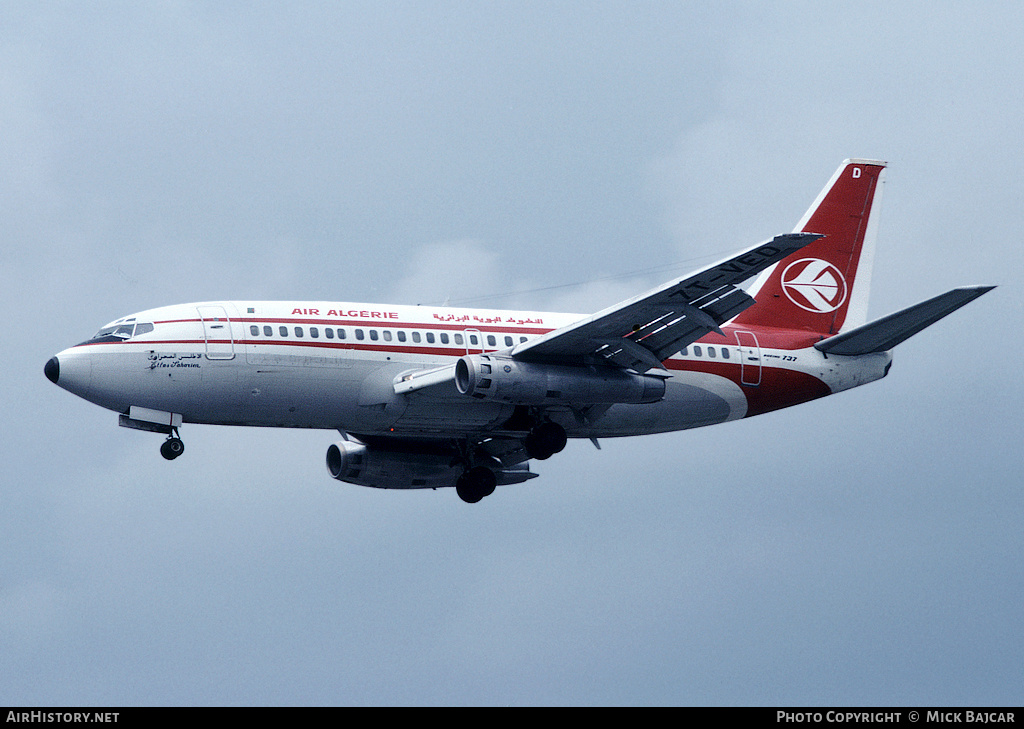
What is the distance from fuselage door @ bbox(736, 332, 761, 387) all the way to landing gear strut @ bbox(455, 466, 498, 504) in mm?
8152

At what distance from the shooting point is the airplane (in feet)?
129

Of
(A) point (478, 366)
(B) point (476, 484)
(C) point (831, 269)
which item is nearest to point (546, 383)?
(A) point (478, 366)

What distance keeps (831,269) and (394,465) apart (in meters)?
14.7

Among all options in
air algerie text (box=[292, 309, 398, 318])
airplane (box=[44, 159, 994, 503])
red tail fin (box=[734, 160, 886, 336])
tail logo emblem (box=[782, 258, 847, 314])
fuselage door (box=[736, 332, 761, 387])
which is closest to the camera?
airplane (box=[44, 159, 994, 503])

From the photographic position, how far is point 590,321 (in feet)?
129

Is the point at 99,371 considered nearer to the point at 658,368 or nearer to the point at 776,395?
the point at 658,368

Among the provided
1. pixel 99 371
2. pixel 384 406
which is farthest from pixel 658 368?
pixel 99 371

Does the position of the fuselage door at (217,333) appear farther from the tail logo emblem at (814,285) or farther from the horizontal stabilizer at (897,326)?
the horizontal stabilizer at (897,326)

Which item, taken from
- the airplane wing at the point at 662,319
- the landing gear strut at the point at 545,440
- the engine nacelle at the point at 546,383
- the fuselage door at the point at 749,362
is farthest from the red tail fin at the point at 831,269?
the landing gear strut at the point at 545,440

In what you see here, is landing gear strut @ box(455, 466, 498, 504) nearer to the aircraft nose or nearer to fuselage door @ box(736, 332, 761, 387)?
fuselage door @ box(736, 332, 761, 387)

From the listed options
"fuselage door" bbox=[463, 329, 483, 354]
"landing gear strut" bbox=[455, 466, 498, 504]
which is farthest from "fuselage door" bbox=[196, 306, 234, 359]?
"landing gear strut" bbox=[455, 466, 498, 504]

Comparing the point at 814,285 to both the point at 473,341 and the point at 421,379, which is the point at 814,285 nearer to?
the point at 473,341

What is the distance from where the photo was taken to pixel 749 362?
45562 millimetres

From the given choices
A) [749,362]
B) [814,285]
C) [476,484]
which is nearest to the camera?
[749,362]
